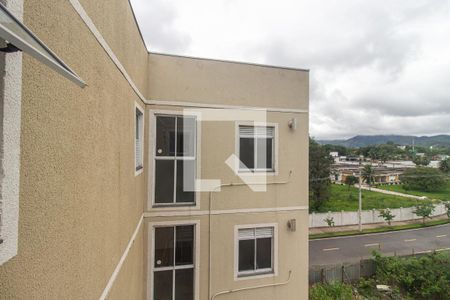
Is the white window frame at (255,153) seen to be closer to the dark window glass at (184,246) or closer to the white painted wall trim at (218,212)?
the white painted wall trim at (218,212)

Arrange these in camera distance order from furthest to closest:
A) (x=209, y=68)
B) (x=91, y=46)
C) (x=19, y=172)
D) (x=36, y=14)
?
(x=209, y=68), (x=91, y=46), (x=36, y=14), (x=19, y=172)

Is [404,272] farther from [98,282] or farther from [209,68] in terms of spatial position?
[98,282]

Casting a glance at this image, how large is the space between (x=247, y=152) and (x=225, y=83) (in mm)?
1740

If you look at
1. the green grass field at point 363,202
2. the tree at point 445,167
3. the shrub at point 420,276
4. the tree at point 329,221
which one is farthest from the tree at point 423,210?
the tree at point 445,167

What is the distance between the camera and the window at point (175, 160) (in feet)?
17.5

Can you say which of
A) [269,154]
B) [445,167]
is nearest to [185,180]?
[269,154]

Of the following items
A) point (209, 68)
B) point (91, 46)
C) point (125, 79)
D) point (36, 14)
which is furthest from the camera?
point (209, 68)

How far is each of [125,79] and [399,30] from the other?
53.2ft

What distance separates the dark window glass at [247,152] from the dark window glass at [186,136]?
1179mm

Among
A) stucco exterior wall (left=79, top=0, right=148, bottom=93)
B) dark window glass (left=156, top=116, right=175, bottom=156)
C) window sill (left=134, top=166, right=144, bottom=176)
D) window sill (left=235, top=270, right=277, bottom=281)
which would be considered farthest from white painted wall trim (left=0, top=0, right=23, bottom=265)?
window sill (left=235, top=270, right=277, bottom=281)

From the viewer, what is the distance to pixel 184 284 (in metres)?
5.43

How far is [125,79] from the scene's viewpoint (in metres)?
3.11

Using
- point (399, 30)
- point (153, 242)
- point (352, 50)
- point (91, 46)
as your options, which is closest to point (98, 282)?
point (91, 46)

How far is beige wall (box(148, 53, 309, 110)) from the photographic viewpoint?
17.5 ft
